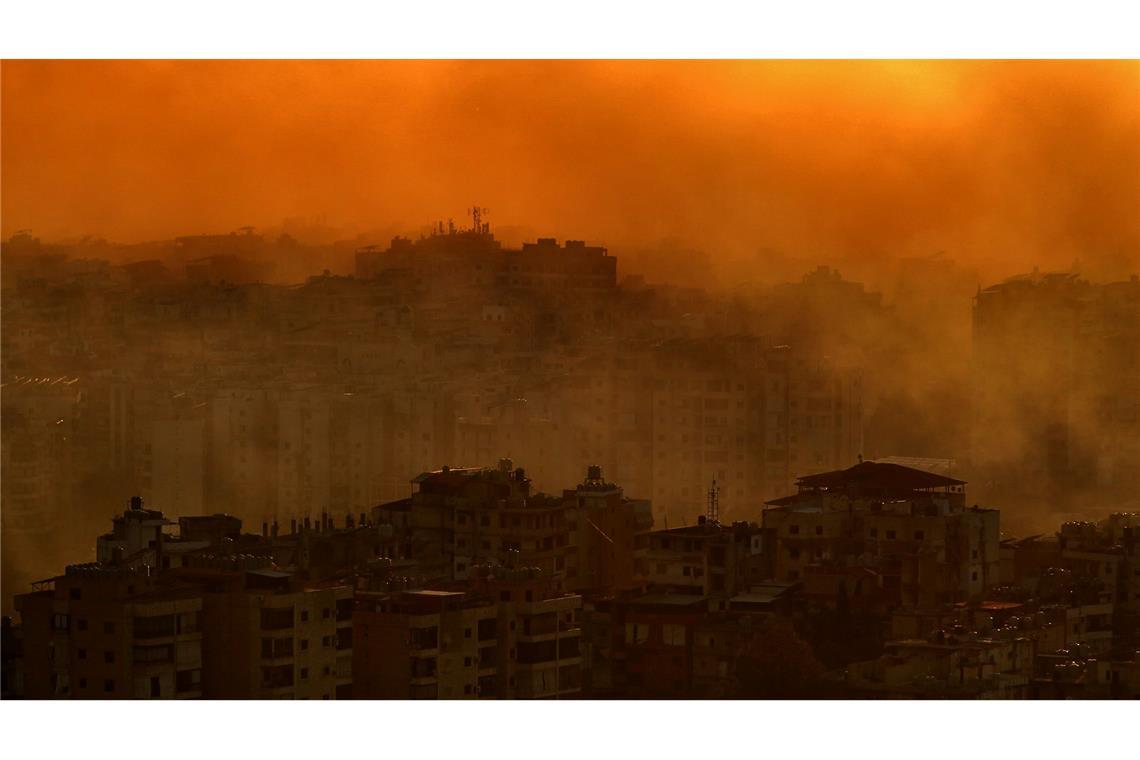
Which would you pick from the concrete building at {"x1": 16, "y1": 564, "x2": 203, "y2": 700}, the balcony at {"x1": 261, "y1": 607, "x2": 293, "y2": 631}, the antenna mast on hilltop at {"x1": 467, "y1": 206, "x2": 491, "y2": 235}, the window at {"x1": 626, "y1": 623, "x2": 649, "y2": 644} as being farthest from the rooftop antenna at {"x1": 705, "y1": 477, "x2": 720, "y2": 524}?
the concrete building at {"x1": 16, "y1": 564, "x2": 203, "y2": 700}

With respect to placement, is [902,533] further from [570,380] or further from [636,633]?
[570,380]

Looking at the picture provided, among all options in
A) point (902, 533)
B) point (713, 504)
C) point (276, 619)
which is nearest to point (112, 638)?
point (276, 619)

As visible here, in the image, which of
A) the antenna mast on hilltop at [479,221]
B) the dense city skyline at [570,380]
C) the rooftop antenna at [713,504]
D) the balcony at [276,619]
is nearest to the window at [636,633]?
the dense city skyline at [570,380]

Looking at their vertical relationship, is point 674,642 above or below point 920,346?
below

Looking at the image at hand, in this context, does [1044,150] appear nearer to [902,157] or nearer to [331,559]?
[902,157]

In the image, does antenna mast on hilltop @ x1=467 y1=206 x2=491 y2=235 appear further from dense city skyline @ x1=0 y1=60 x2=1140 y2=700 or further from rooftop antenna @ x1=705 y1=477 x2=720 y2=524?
rooftop antenna @ x1=705 y1=477 x2=720 y2=524

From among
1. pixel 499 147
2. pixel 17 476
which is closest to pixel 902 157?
pixel 499 147

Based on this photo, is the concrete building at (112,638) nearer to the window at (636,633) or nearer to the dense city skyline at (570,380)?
the dense city skyline at (570,380)

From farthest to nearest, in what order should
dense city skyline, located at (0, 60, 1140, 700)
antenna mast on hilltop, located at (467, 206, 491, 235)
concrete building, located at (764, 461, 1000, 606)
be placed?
concrete building, located at (764, 461, 1000, 606)
antenna mast on hilltop, located at (467, 206, 491, 235)
dense city skyline, located at (0, 60, 1140, 700)
